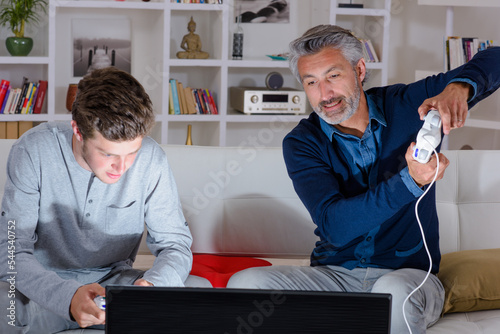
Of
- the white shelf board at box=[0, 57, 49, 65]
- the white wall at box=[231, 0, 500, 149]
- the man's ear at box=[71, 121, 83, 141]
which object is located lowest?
the man's ear at box=[71, 121, 83, 141]

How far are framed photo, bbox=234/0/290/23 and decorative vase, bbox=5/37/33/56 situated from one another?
1.44 m

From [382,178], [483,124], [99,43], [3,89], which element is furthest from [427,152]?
[99,43]

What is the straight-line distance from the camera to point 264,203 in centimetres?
237

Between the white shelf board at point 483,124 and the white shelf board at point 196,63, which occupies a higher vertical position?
the white shelf board at point 196,63

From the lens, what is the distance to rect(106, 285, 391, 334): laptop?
93 centimetres

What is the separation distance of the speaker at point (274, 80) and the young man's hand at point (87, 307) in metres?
2.97

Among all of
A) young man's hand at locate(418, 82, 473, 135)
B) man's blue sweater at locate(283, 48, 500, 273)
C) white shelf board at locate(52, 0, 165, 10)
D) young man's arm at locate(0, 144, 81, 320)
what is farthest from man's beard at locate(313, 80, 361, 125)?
white shelf board at locate(52, 0, 165, 10)

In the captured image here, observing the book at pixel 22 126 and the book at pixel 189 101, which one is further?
the book at pixel 189 101

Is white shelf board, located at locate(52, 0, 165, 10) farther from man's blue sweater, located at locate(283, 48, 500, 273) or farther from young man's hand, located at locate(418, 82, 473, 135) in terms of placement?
young man's hand, located at locate(418, 82, 473, 135)

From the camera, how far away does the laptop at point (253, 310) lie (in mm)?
934

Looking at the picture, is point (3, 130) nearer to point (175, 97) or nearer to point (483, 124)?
point (175, 97)

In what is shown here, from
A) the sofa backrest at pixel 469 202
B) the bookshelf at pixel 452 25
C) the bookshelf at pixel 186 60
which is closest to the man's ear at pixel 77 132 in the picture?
the sofa backrest at pixel 469 202

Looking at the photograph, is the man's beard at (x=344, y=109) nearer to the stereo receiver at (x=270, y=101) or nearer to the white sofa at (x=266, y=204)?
the white sofa at (x=266, y=204)

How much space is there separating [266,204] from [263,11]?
255cm
